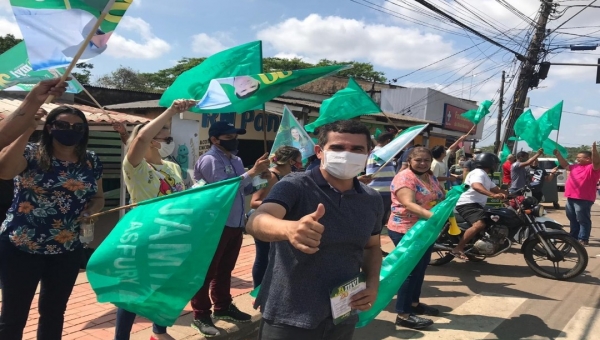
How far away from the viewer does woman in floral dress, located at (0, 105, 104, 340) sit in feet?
9.12

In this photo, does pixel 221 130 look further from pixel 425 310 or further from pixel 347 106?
pixel 425 310

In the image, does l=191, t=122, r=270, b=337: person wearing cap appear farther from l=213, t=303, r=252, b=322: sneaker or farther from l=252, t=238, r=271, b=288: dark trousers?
l=252, t=238, r=271, b=288: dark trousers

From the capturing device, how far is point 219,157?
13.5 ft

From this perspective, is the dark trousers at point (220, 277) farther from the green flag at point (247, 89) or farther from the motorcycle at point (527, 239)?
the motorcycle at point (527, 239)

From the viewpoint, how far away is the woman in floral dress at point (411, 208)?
450 cm

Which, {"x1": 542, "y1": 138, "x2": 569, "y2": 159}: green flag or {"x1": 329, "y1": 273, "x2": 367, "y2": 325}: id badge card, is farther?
{"x1": 542, "y1": 138, "x2": 569, "y2": 159}: green flag

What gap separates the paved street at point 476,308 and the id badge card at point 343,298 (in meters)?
2.17

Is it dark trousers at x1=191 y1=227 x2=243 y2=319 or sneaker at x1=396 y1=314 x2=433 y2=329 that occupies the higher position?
dark trousers at x1=191 y1=227 x2=243 y2=319

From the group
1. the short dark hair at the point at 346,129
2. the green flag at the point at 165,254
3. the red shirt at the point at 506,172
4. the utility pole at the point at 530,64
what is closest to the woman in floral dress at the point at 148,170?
the green flag at the point at 165,254

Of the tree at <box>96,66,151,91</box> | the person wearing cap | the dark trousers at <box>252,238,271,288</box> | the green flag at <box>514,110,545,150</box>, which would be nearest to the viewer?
the person wearing cap

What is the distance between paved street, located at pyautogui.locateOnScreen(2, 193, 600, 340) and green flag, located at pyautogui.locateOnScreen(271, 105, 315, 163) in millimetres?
1689

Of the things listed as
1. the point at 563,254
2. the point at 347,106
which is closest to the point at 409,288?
the point at 347,106

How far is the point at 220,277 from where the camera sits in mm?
4262

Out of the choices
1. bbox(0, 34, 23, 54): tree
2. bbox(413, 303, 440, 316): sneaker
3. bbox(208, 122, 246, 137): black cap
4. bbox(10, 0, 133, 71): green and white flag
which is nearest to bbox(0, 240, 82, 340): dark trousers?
bbox(10, 0, 133, 71): green and white flag
